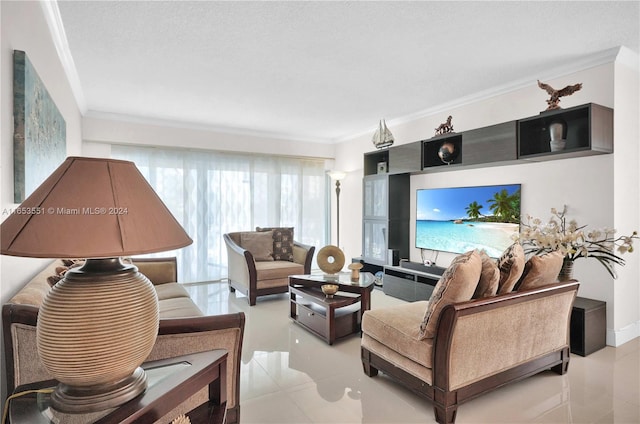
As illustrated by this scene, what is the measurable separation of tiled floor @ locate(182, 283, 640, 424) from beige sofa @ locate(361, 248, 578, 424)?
0.39 feet

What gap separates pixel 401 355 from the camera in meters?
2.21

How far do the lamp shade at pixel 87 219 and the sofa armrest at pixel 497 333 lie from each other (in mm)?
1523

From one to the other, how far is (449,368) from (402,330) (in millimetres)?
349

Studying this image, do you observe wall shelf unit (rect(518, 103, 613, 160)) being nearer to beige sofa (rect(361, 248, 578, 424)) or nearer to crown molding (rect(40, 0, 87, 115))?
beige sofa (rect(361, 248, 578, 424))

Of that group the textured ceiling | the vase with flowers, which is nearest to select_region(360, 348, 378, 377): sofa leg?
the vase with flowers

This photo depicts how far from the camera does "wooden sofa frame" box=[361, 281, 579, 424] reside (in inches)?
75.0

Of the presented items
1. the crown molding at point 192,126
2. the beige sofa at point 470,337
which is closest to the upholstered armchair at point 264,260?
the crown molding at point 192,126

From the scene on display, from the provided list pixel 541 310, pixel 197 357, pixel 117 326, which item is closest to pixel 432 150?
pixel 541 310

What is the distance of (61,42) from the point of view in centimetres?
279

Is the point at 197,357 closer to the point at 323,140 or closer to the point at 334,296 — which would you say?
the point at 334,296

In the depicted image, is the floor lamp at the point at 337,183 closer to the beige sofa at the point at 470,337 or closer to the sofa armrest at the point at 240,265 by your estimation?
the sofa armrest at the point at 240,265

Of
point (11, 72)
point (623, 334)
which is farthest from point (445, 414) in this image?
point (11, 72)

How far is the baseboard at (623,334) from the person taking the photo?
3037 millimetres

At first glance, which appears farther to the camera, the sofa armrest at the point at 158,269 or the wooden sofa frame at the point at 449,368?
the sofa armrest at the point at 158,269
